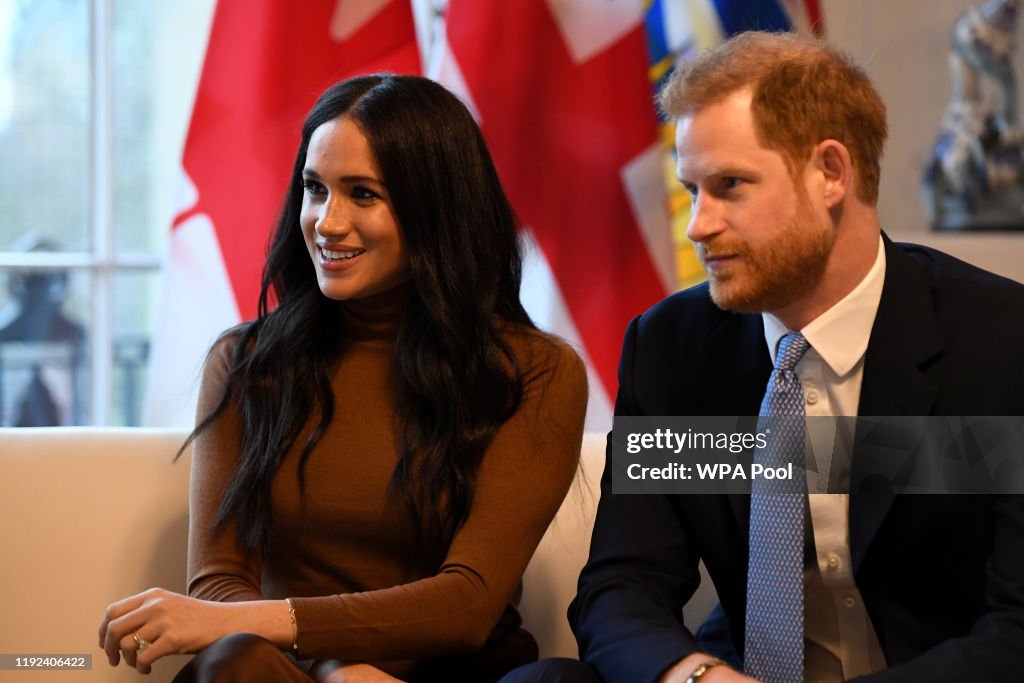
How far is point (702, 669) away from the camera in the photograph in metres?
1.34

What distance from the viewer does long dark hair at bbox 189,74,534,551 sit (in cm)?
165

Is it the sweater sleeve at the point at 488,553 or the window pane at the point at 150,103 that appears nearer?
the sweater sleeve at the point at 488,553

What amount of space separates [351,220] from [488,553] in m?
0.50

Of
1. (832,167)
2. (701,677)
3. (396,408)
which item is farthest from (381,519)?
(832,167)

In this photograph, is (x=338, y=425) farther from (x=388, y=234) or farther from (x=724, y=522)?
(x=724, y=522)

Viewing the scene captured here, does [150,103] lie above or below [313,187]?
above

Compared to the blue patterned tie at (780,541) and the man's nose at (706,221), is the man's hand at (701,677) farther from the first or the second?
the man's nose at (706,221)

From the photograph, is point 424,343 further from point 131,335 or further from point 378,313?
point 131,335

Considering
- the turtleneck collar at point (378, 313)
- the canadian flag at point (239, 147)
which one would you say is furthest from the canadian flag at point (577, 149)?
the turtleneck collar at point (378, 313)

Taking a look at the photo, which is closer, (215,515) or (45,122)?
(215,515)

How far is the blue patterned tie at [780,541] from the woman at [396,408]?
0.98ft

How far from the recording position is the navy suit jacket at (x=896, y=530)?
4.46ft

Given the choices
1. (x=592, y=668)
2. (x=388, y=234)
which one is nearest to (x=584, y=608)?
(x=592, y=668)

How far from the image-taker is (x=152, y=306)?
292cm
